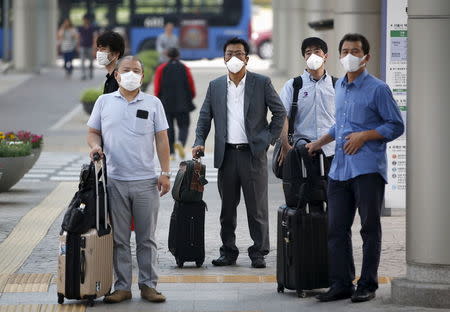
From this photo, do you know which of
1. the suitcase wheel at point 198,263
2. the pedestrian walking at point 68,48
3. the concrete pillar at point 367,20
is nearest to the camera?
the suitcase wheel at point 198,263

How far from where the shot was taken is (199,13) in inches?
2045

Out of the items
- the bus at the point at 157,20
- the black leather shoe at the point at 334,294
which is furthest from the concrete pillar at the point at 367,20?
the bus at the point at 157,20

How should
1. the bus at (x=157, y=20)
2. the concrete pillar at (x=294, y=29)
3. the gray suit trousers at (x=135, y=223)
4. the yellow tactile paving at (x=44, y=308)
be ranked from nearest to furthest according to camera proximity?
the yellow tactile paving at (x=44, y=308)
the gray suit trousers at (x=135, y=223)
the concrete pillar at (x=294, y=29)
the bus at (x=157, y=20)

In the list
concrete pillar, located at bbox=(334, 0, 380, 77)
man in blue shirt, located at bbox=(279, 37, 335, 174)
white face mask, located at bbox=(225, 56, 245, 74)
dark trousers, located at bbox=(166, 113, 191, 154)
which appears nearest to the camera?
white face mask, located at bbox=(225, 56, 245, 74)

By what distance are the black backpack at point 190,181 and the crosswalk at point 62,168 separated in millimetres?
6462

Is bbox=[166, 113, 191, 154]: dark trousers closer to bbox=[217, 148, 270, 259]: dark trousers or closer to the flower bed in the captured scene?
the flower bed

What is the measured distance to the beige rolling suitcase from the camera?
926 cm

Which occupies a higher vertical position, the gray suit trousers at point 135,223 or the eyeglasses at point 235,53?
the eyeglasses at point 235,53

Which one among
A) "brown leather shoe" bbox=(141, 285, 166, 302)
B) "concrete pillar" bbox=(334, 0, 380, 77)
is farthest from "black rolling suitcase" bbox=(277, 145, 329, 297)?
"concrete pillar" bbox=(334, 0, 380, 77)

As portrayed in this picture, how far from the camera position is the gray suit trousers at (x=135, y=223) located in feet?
31.4

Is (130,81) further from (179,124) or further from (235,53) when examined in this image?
(179,124)

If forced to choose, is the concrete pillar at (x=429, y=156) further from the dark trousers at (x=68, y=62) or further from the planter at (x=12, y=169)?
the dark trousers at (x=68, y=62)

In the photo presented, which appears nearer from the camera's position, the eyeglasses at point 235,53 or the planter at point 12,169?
the eyeglasses at point 235,53

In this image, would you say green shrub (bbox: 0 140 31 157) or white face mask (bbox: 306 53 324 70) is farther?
green shrub (bbox: 0 140 31 157)
